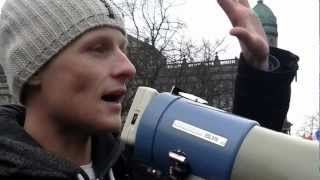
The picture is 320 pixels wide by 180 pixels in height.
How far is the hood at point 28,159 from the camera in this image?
161 cm

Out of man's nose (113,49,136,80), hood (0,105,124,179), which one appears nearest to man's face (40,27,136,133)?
man's nose (113,49,136,80)

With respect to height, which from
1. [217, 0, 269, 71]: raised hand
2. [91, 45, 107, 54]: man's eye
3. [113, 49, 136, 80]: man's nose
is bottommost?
[113, 49, 136, 80]: man's nose

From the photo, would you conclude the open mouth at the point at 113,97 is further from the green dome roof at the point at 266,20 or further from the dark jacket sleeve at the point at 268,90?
the green dome roof at the point at 266,20

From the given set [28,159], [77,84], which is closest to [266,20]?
[77,84]

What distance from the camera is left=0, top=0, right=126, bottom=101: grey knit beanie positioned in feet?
5.85

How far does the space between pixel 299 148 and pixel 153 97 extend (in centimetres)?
50

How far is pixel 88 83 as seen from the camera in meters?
1.68

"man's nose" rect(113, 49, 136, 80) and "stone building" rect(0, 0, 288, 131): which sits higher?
"man's nose" rect(113, 49, 136, 80)

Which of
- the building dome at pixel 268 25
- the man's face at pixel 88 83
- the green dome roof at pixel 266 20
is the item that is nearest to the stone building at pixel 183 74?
the green dome roof at pixel 266 20

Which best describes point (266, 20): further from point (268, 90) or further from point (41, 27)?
point (41, 27)

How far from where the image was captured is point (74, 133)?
1.77m

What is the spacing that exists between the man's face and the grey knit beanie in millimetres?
29

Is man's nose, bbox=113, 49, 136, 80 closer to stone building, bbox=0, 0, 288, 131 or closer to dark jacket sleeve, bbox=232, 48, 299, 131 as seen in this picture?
dark jacket sleeve, bbox=232, 48, 299, 131

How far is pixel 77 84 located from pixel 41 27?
233mm
